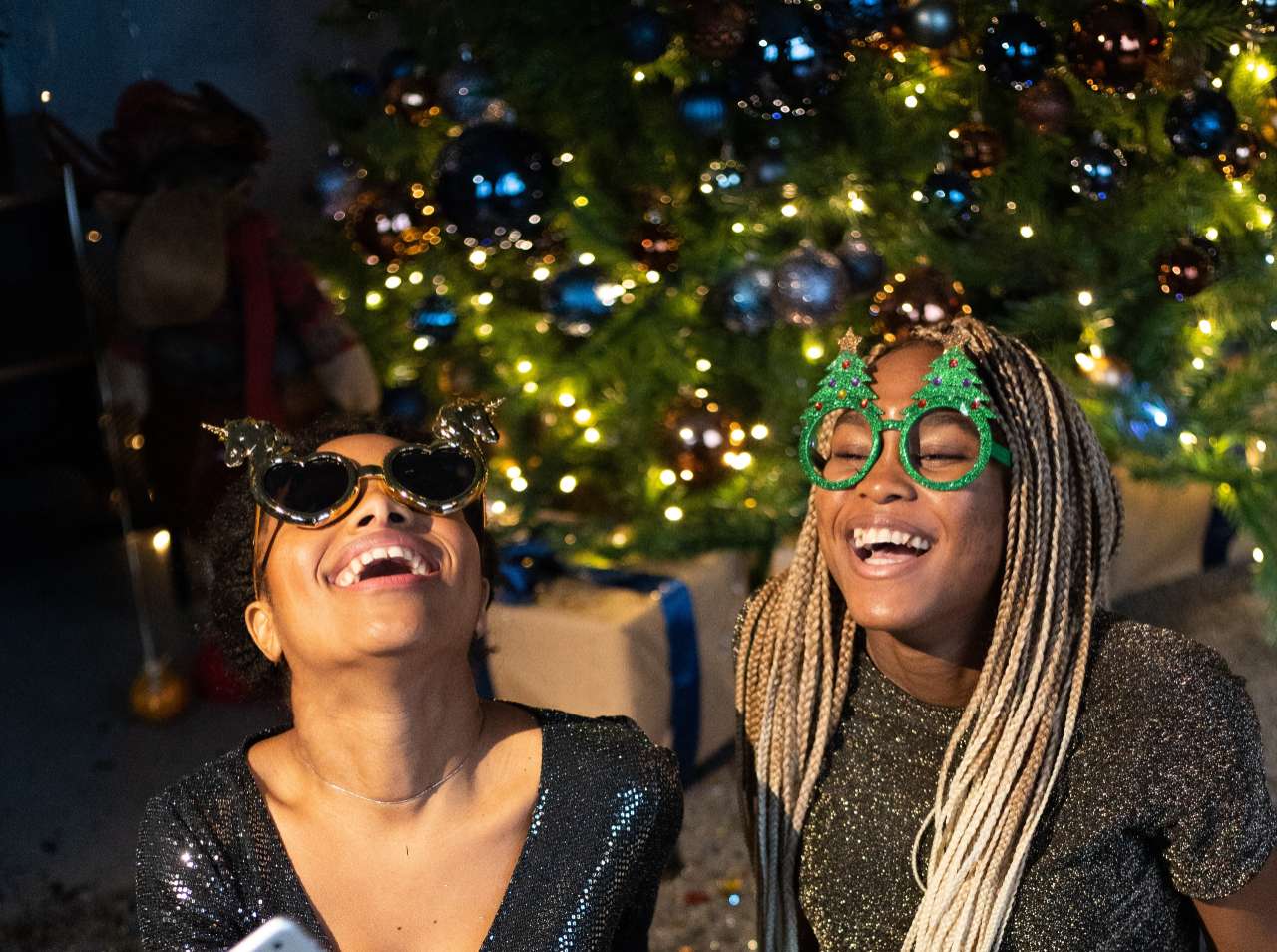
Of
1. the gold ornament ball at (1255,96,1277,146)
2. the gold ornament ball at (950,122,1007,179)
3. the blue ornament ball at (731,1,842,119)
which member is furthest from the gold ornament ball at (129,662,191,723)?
the gold ornament ball at (1255,96,1277,146)

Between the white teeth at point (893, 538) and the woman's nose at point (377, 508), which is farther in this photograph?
the white teeth at point (893, 538)

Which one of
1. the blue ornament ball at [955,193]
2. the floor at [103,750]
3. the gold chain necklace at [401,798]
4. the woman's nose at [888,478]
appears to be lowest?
the floor at [103,750]

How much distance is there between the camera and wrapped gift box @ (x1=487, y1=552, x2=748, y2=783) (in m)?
3.32

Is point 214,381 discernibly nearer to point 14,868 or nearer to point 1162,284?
point 14,868

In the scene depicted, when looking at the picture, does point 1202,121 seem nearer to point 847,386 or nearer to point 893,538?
point 847,386

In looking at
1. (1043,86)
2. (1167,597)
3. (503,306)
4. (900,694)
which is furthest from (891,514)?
(1167,597)

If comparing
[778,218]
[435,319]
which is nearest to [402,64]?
[435,319]

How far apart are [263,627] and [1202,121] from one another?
2.03 metres

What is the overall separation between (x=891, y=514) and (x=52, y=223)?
3.57 meters

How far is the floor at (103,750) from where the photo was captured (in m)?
2.97

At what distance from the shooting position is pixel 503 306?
150 inches

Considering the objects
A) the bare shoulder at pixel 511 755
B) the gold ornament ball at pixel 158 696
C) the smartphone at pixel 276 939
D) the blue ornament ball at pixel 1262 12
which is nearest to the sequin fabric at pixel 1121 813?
the bare shoulder at pixel 511 755

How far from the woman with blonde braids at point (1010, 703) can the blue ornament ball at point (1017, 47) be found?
0.97 metres

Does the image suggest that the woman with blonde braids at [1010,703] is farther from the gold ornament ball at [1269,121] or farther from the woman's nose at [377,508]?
the gold ornament ball at [1269,121]
